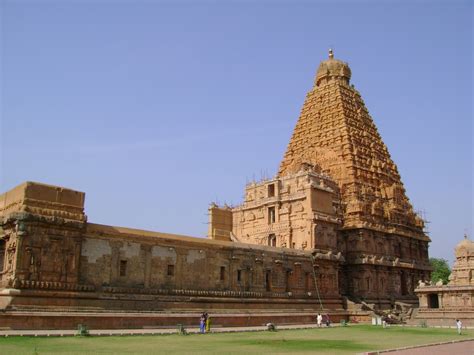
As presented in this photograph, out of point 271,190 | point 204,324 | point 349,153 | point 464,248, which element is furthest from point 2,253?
point 464,248

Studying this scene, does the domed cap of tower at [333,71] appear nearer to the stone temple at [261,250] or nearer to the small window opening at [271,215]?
the stone temple at [261,250]

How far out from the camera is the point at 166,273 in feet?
126

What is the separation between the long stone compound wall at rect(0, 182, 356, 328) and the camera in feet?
103

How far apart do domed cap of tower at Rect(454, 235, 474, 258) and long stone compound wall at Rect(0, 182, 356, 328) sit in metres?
21.7

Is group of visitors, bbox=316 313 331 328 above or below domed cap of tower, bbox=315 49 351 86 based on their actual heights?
below

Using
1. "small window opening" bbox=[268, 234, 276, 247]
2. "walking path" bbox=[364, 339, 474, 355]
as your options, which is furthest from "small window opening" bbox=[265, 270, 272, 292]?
"walking path" bbox=[364, 339, 474, 355]

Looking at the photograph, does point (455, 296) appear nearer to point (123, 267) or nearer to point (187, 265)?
point (187, 265)

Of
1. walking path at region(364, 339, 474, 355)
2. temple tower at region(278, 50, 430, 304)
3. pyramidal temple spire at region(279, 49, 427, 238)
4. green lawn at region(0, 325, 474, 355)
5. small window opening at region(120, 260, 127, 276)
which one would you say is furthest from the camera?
pyramidal temple spire at region(279, 49, 427, 238)

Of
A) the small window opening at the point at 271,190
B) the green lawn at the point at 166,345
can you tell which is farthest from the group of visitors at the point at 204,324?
the small window opening at the point at 271,190

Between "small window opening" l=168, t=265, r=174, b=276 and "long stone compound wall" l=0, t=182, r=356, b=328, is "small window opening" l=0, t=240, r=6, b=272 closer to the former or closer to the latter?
"long stone compound wall" l=0, t=182, r=356, b=328

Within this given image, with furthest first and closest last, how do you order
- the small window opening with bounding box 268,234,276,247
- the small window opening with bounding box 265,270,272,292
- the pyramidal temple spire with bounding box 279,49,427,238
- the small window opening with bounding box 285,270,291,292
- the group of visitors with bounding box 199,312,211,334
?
the pyramidal temple spire with bounding box 279,49,427,238
the small window opening with bounding box 268,234,276,247
the small window opening with bounding box 285,270,291,292
the small window opening with bounding box 265,270,272,292
the group of visitors with bounding box 199,312,211,334

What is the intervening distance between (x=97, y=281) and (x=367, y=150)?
43.0m

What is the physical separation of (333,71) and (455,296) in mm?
37057

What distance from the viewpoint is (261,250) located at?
45750 millimetres
